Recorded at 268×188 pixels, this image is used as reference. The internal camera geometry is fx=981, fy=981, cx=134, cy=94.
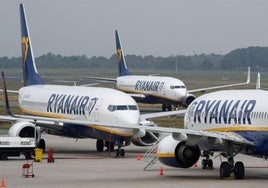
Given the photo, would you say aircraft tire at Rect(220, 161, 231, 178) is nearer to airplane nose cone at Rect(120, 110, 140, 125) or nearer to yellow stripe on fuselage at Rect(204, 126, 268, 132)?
yellow stripe on fuselage at Rect(204, 126, 268, 132)

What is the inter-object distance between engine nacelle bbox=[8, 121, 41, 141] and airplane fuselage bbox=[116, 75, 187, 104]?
50.4 metres

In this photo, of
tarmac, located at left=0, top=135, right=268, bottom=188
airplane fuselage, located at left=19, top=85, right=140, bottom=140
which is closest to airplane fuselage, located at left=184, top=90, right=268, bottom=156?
tarmac, located at left=0, top=135, right=268, bottom=188

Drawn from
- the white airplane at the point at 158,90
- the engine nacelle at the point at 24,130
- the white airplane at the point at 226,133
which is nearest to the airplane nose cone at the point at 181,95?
the white airplane at the point at 158,90

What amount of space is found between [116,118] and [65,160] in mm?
3749

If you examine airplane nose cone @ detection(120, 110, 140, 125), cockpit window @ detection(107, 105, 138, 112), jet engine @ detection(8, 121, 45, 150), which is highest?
cockpit window @ detection(107, 105, 138, 112)

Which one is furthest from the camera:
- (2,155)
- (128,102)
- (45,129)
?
(45,129)

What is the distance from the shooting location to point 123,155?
2030 inches

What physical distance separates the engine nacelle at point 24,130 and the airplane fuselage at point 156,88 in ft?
165

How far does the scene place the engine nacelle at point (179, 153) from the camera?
39656mm

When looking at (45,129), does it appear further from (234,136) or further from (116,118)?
(234,136)

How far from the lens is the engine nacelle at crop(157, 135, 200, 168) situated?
3966cm

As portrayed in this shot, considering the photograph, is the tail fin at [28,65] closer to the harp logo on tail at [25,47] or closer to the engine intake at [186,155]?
the harp logo on tail at [25,47]

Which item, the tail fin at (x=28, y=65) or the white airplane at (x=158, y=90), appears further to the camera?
the white airplane at (x=158, y=90)

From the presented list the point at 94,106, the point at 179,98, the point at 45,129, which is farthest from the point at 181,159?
the point at 179,98
